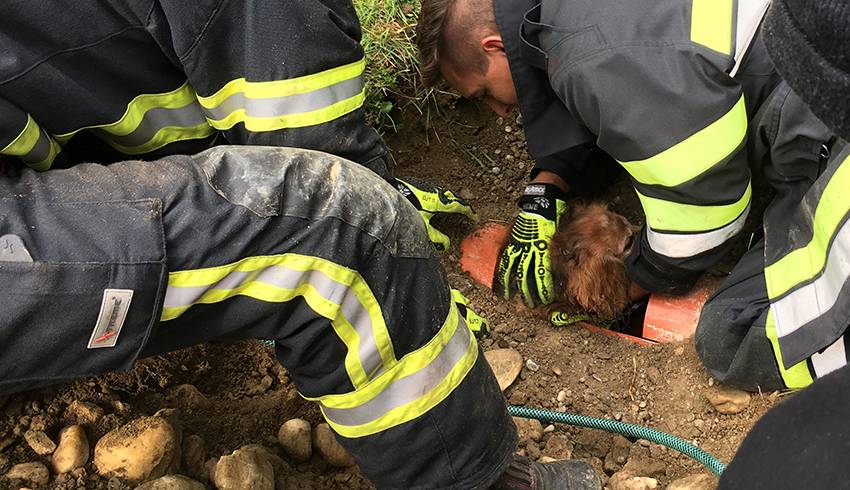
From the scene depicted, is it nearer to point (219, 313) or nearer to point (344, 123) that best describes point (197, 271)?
point (219, 313)

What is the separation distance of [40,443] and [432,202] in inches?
58.3

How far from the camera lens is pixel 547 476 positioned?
5.80 feet

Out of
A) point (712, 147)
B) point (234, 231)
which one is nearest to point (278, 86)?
point (234, 231)

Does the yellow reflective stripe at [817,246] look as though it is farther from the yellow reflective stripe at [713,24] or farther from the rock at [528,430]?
the rock at [528,430]

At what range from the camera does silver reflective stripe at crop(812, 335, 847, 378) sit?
1.84 metres

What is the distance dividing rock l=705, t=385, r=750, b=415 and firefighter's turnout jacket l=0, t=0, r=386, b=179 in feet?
4.11

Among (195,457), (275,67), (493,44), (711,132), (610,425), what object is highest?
(275,67)

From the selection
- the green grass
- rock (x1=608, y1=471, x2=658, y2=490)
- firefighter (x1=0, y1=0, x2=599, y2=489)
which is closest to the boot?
firefighter (x1=0, y1=0, x2=599, y2=489)

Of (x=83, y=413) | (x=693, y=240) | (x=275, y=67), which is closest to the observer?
(x=275, y=67)

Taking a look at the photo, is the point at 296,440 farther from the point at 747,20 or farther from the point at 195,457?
the point at 747,20

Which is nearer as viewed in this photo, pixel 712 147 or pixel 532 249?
pixel 712 147

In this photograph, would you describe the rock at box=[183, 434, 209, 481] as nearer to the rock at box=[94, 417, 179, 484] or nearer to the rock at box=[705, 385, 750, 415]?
the rock at box=[94, 417, 179, 484]

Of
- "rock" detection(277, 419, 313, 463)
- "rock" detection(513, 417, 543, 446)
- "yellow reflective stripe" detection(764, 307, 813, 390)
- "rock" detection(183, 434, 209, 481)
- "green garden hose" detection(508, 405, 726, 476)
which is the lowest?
"rock" detection(513, 417, 543, 446)

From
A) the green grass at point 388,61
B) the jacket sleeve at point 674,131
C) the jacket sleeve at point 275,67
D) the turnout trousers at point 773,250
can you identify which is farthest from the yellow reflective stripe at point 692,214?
the green grass at point 388,61
